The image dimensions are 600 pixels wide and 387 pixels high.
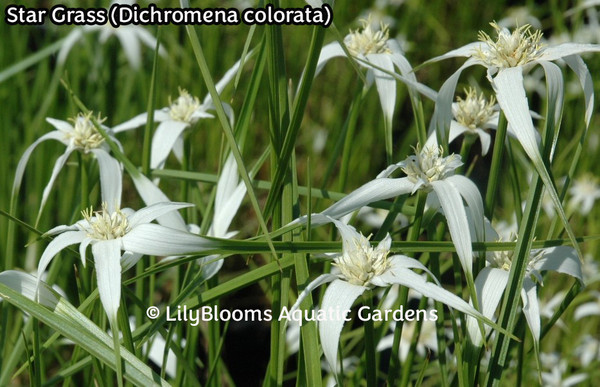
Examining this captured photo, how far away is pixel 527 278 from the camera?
0.67m

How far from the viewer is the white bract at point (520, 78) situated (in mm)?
575

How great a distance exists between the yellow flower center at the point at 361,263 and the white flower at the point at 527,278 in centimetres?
10

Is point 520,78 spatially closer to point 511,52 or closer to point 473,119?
point 511,52

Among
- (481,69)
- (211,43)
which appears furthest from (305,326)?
(481,69)

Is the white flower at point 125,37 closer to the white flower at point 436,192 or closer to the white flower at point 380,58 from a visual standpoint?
the white flower at point 380,58

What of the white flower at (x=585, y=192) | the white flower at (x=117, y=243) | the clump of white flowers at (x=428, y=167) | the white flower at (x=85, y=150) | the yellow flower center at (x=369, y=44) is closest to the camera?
the white flower at (x=117, y=243)

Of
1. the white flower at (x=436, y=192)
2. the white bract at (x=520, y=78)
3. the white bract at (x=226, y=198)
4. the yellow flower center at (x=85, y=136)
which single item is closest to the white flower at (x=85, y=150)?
the yellow flower center at (x=85, y=136)

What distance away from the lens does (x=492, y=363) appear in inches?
24.6

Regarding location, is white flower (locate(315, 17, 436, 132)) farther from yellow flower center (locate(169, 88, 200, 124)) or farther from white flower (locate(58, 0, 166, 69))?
white flower (locate(58, 0, 166, 69))

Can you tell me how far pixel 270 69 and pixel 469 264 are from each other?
0.25m

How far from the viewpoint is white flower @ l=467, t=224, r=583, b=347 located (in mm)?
629

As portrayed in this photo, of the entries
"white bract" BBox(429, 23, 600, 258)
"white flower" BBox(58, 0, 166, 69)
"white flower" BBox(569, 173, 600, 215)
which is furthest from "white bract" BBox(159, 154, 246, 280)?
"white flower" BBox(569, 173, 600, 215)

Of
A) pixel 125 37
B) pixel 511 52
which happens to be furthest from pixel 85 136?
pixel 125 37

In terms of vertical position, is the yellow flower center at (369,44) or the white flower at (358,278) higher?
the yellow flower center at (369,44)
